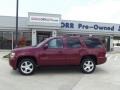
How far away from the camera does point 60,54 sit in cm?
1144

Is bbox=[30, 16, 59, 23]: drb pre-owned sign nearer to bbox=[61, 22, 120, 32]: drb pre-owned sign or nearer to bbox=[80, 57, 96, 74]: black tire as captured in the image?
bbox=[61, 22, 120, 32]: drb pre-owned sign

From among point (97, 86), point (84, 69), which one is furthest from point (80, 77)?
point (97, 86)

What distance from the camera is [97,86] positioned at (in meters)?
9.13

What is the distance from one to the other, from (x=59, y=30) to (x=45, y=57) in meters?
19.4

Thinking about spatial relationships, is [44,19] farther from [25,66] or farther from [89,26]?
[25,66]

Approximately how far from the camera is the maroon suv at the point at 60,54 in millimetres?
11172

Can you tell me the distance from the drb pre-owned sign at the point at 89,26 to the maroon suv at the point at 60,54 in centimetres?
1894

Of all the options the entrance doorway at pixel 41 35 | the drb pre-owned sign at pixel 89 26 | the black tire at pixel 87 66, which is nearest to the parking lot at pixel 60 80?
the black tire at pixel 87 66

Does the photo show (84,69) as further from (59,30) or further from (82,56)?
(59,30)

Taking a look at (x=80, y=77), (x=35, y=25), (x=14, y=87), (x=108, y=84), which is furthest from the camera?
(x=35, y=25)

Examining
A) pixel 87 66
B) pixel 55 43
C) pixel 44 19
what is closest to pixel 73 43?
pixel 55 43

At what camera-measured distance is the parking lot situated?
29.3ft

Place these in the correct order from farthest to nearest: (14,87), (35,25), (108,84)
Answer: (35,25), (108,84), (14,87)

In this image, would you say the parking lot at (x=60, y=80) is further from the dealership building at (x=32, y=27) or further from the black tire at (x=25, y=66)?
the dealership building at (x=32, y=27)
